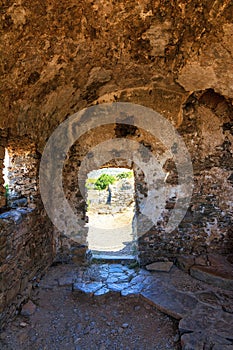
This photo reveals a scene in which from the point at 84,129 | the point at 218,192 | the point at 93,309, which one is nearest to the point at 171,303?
the point at 93,309

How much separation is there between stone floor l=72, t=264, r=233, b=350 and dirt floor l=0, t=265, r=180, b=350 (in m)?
0.13

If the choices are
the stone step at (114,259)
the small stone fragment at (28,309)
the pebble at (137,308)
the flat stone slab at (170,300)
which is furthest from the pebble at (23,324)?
the stone step at (114,259)

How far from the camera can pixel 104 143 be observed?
4.59 metres

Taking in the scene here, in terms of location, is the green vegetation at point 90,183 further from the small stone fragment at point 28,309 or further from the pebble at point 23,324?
the pebble at point 23,324

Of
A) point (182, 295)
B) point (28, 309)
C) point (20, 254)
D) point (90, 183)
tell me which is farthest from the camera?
point (90, 183)

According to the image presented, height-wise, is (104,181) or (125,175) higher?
(125,175)

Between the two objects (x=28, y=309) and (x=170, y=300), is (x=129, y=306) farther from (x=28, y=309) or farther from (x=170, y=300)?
(x=28, y=309)

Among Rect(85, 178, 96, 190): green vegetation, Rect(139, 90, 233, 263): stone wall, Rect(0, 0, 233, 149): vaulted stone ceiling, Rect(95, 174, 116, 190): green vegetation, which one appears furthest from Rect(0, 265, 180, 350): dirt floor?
Rect(85, 178, 96, 190): green vegetation

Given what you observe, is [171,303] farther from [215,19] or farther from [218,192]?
[215,19]

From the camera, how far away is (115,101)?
168 inches

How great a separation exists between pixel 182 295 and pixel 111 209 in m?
6.96

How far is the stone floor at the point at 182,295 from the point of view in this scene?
2.44m

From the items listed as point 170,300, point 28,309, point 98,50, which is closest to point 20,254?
point 28,309

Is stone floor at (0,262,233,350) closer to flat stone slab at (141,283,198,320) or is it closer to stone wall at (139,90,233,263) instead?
flat stone slab at (141,283,198,320)
